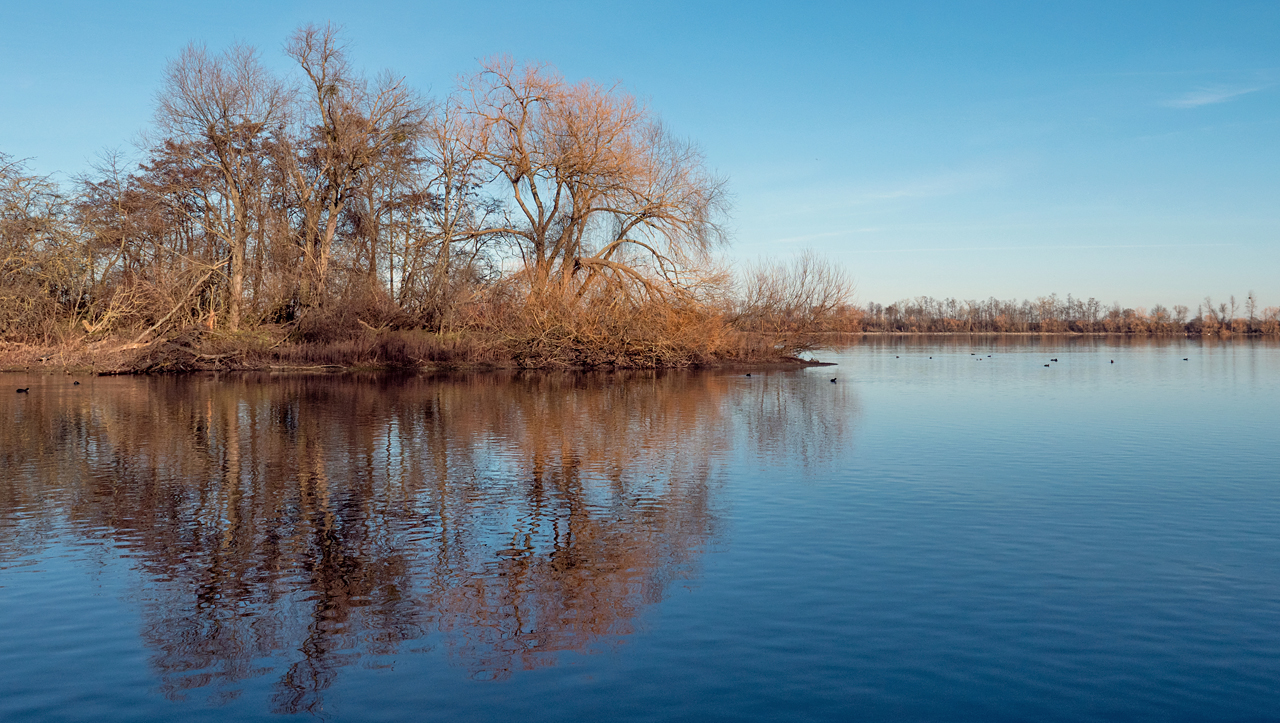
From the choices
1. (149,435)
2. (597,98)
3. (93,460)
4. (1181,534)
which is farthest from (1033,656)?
(597,98)

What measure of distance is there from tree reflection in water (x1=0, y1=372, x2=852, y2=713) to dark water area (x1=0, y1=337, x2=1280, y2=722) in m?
0.05

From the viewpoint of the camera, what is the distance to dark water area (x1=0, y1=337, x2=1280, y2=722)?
5871 mm

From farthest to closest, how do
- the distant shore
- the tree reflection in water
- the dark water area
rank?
the distant shore, the tree reflection in water, the dark water area

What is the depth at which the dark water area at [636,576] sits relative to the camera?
587 cm

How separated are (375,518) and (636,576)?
3781 mm

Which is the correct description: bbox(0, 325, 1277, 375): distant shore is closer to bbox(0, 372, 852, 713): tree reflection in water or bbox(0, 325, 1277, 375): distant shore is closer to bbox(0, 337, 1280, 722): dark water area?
bbox(0, 372, 852, 713): tree reflection in water

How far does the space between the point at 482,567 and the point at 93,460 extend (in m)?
9.50

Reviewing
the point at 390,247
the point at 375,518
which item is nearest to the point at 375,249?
the point at 390,247

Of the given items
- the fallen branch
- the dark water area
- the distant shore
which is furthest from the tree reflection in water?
the fallen branch

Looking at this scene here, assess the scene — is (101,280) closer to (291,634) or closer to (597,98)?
(597,98)

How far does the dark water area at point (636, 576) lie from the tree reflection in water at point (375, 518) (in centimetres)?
5

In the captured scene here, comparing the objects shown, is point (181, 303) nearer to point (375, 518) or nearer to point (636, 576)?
point (375, 518)

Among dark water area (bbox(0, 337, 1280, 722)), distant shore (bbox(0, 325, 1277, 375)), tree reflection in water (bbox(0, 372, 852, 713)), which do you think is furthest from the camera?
distant shore (bbox(0, 325, 1277, 375))

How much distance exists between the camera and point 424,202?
4553 centimetres
